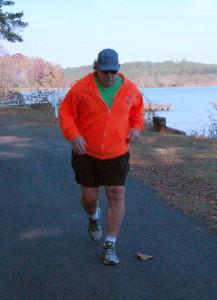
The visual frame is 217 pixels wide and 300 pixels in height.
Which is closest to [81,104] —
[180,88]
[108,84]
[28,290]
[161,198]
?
[108,84]

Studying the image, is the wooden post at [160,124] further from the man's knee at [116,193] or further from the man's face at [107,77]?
the man's face at [107,77]

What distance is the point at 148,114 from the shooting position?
22.4 m

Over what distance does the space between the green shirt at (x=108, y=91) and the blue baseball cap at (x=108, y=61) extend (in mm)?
164

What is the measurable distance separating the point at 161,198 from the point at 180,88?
97491mm

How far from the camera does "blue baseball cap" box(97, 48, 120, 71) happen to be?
452cm

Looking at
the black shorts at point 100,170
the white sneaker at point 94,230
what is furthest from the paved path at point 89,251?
the black shorts at point 100,170

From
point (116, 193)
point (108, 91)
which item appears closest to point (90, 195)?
point (116, 193)

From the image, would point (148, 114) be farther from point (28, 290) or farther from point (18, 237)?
point (28, 290)

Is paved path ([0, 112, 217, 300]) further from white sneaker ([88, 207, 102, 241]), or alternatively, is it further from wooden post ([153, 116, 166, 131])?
wooden post ([153, 116, 166, 131])

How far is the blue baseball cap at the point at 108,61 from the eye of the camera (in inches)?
178

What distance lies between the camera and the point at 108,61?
4523 millimetres

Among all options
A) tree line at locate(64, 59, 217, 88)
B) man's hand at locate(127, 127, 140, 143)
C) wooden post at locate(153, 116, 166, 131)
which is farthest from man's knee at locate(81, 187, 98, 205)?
tree line at locate(64, 59, 217, 88)

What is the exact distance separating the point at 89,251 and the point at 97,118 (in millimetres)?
1278

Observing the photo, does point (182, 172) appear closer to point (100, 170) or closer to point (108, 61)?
point (100, 170)
